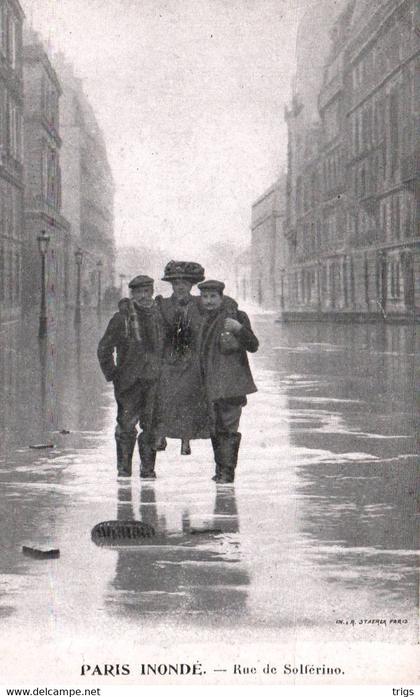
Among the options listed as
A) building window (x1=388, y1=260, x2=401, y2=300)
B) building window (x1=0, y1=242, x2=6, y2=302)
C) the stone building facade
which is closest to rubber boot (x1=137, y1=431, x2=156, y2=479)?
the stone building facade

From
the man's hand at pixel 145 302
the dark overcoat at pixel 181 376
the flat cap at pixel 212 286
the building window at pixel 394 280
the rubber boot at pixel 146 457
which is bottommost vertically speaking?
the rubber boot at pixel 146 457

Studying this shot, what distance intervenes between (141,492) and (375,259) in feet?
147

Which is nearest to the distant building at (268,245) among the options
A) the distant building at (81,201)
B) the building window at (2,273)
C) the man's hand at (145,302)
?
the distant building at (81,201)

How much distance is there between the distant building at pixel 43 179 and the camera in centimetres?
5216

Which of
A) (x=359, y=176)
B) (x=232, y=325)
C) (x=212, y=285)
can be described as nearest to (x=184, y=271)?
(x=212, y=285)

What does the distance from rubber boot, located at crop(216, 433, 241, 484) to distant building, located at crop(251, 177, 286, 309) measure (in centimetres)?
5437

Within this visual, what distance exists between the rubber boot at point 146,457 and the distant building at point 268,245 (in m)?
54.1

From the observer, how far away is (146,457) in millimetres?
9023

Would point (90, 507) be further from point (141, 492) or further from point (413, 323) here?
point (413, 323)

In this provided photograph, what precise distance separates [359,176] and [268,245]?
756 inches

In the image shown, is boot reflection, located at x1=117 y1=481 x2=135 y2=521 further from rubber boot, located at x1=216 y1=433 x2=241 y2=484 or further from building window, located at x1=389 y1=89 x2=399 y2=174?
building window, located at x1=389 y1=89 x2=399 y2=174

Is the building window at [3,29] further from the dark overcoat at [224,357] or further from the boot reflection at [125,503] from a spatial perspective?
the dark overcoat at [224,357]

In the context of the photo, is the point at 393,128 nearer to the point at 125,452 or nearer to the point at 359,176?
the point at 359,176

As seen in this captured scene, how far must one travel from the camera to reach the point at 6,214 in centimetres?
4644
